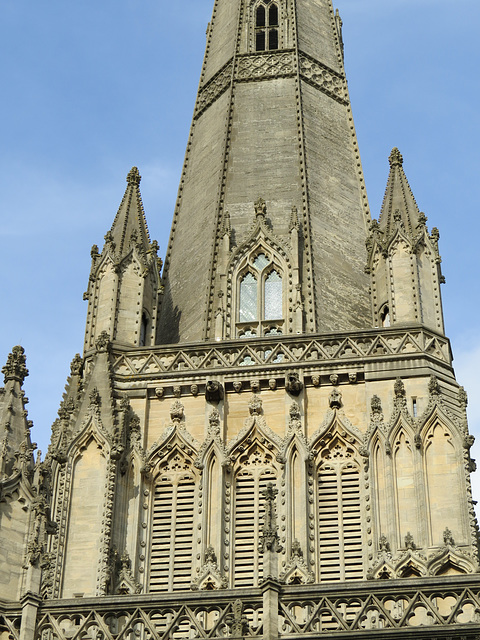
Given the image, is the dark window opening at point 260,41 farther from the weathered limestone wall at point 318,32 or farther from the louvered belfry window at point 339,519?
the louvered belfry window at point 339,519

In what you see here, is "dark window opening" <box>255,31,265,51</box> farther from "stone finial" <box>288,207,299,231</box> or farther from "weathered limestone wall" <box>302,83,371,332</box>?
"stone finial" <box>288,207,299,231</box>

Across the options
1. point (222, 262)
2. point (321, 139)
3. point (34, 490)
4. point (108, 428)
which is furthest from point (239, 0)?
point (34, 490)

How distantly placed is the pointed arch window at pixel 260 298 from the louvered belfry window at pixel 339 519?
11.7 feet

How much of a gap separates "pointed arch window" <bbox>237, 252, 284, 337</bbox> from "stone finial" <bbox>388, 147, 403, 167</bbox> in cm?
350

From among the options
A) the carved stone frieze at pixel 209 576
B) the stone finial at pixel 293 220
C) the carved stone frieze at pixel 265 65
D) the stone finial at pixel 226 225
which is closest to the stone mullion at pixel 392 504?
the carved stone frieze at pixel 209 576

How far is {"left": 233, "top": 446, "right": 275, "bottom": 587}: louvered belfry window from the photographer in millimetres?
28359

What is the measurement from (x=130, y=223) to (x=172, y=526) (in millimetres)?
7671

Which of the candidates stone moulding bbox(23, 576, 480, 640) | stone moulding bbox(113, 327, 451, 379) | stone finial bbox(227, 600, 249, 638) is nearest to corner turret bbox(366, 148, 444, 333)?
stone moulding bbox(113, 327, 451, 379)

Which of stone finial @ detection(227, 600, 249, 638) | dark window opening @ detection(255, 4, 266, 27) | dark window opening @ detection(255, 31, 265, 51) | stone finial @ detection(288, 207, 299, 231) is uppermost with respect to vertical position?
dark window opening @ detection(255, 4, 266, 27)

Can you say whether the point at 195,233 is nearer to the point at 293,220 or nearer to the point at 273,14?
the point at 293,220

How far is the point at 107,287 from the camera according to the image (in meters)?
33.2

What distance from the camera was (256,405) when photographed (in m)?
30.7

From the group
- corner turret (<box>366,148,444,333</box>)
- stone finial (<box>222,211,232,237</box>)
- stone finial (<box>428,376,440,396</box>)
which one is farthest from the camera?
stone finial (<box>222,211,232,237</box>)

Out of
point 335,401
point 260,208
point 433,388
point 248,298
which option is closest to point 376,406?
point 335,401
